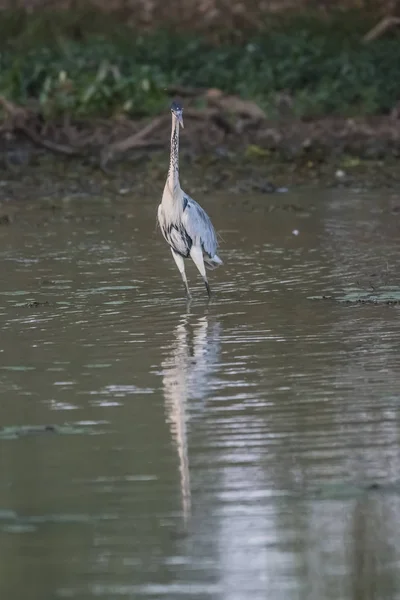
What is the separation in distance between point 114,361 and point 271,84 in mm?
15000

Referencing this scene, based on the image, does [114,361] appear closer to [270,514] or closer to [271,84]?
[270,514]

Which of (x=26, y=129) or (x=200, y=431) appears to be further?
(x=26, y=129)

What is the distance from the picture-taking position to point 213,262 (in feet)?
38.6

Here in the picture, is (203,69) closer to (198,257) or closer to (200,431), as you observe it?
(198,257)

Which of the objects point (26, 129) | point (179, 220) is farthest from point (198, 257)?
point (26, 129)

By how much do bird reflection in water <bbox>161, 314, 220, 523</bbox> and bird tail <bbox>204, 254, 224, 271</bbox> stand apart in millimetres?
1587

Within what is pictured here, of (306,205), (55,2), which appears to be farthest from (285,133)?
(55,2)

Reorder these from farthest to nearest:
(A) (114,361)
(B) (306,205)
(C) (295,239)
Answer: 1. (B) (306,205)
2. (C) (295,239)
3. (A) (114,361)

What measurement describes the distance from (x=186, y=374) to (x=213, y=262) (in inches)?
151

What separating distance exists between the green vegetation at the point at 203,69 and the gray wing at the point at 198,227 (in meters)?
9.28

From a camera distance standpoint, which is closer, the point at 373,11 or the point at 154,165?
the point at 154,165

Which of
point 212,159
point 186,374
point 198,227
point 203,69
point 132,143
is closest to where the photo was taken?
point 186,374

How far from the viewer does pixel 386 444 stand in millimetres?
6250

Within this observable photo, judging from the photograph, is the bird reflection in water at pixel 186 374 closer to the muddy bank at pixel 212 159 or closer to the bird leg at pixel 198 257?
the bird leg at pixel 198 257
